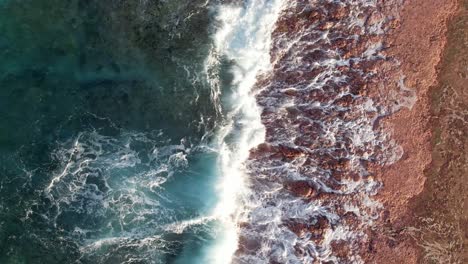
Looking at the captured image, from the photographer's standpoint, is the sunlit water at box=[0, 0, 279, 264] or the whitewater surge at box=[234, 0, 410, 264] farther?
the whitewater surge at box=[234, 0, 410, 264]

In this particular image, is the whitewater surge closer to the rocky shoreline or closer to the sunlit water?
the rocky shoreline

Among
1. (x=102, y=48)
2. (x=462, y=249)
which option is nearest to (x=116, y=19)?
(x=102, y=48)

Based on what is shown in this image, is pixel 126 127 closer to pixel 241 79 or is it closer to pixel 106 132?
pixel 106 132

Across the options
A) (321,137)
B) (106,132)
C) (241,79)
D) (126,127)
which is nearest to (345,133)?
(321,137)

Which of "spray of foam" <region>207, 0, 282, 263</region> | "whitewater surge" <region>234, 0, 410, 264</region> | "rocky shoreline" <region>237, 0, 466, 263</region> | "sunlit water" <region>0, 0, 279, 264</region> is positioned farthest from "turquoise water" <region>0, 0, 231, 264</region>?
"rocky shoreline" <region>237, 0, 466, 263</region>

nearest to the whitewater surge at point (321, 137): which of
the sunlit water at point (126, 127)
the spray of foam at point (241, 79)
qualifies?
the spray of foam at point (241, 79)

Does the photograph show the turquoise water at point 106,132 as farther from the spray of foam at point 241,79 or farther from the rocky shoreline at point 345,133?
the rocky shoreline at point 345,133

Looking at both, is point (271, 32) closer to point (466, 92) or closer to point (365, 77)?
point (365, 77)
